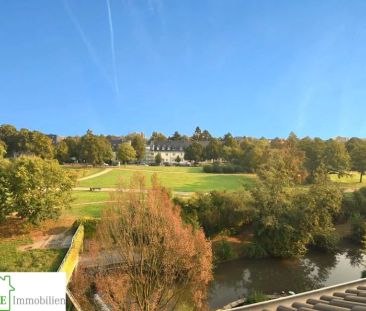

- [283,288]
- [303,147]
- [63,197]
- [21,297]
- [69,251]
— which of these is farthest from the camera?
[303,147]

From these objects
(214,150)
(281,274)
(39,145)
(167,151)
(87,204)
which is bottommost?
(281,274)

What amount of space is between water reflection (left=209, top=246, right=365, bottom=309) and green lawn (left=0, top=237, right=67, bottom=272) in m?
8.70

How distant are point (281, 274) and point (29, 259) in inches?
605

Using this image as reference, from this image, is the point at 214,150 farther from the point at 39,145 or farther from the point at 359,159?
the point at 39,145

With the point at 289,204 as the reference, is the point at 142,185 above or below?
above

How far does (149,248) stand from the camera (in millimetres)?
14344

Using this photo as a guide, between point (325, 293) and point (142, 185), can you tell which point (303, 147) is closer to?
point (142, 185)

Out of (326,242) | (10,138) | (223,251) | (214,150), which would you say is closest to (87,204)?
(223,251)

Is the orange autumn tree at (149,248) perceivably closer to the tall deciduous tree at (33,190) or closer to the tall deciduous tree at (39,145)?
the tall deciduous tree at (33,190)

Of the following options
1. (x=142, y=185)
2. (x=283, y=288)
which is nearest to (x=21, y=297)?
(x=142, y=185)

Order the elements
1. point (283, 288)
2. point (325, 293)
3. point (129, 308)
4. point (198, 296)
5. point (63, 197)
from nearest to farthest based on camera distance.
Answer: point (325, 293) → point (129, 308) → point (198, 296) → point (283, 288) → point (63, 197)

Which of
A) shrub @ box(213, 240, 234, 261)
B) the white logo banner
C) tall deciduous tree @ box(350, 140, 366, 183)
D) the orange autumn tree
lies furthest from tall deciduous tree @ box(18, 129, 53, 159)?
the white logo banner

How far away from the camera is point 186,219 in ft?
82.9

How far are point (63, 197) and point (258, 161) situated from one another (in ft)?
143
